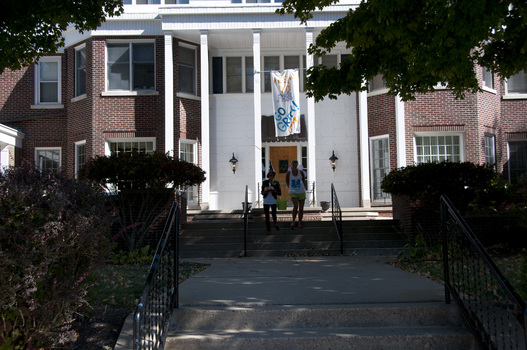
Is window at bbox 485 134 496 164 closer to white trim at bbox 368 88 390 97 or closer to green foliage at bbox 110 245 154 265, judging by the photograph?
white trim at bbox 368 88 390 97

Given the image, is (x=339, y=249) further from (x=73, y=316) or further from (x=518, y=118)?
(x=518, y=118)

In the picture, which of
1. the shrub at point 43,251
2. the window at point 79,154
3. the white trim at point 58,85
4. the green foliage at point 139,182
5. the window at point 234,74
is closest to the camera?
the shrub at point 43,251

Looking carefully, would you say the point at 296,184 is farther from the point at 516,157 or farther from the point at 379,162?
the point at 516,157

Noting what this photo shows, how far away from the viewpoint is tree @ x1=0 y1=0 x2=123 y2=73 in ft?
24.2

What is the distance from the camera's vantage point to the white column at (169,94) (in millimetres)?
15633

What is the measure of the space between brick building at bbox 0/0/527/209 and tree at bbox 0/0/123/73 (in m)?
7.42

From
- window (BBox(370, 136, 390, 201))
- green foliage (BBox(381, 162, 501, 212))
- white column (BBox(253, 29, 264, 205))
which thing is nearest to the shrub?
green foliage (BBox(381, 162, 501, 212))

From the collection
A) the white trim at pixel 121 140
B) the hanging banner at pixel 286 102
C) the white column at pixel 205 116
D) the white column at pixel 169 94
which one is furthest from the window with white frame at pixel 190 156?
the hanging banner at pixel 286 102

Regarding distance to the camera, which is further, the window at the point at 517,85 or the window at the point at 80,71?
the window at the point at 80,71

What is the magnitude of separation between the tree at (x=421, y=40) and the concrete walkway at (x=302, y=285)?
3.06 meters

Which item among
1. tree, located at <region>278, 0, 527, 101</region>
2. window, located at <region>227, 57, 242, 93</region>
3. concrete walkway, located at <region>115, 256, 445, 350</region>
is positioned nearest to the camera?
concrete walkway, located at <region>115, 256, 445, 350</region>

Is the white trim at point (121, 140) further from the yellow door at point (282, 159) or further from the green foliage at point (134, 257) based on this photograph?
the green foliage at point (134, 257)

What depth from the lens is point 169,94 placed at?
1573 centimetres

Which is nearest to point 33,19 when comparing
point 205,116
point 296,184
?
point 296,184
